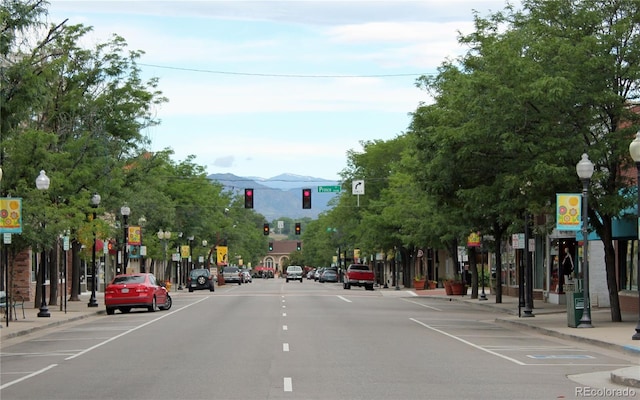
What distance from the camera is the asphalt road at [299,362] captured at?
14453 millimetres

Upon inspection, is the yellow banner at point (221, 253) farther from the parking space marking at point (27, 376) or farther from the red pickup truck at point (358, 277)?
the parking space marking at point (27, 376)

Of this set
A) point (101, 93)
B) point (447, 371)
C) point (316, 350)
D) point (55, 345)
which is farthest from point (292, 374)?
point (101, 93)

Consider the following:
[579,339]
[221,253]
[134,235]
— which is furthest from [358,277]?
[579,339]

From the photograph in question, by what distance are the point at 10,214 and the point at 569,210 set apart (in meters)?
15.7

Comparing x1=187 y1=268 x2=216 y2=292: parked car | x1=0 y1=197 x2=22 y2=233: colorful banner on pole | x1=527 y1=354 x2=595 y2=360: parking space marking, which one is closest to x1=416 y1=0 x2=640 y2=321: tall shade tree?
x1=527 y1=354 x2=595 y2=360: parking space marking

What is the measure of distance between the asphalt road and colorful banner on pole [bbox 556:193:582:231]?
10.9ft

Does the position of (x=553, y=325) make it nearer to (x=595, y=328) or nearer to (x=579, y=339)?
(x=595, y=328)

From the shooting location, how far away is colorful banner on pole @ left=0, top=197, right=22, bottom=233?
27516 millimetres

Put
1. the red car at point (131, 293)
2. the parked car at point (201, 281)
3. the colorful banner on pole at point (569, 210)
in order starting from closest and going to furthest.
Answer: the colorful banner on pole at point (569, 210) < the red car at point (131, 293) < the parked car at point (201, 281)

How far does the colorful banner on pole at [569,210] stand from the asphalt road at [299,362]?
3319 millimetres

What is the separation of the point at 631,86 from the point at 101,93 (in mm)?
23893

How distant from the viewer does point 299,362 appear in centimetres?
1836

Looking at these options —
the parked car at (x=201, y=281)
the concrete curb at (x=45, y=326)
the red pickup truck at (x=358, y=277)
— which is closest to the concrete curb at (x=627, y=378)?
the concrete curb at (x=45, y=326)

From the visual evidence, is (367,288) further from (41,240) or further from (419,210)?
(41,240)
